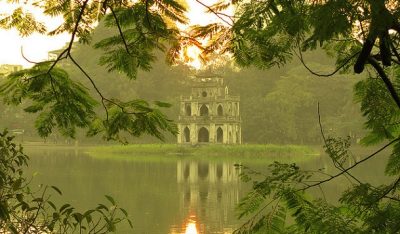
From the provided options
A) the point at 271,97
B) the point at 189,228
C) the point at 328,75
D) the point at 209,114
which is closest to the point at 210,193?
the point at 189,228

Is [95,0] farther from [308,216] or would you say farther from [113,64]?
[308,216]

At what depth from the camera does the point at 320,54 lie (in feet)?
138

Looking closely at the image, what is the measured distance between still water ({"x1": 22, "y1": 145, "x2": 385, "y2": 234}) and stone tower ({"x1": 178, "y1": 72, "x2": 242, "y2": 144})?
9719mm

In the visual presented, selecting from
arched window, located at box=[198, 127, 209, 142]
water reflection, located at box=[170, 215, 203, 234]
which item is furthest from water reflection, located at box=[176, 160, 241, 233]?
arched window, located at box=[198, 127, 209, 142]

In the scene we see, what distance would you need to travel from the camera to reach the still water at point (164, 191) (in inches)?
399

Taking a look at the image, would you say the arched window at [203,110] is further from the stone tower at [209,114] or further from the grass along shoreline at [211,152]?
the grass along shoreline at [211,152]

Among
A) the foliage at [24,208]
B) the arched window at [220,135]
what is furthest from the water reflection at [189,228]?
the arched window at [220,135]

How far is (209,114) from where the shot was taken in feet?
109

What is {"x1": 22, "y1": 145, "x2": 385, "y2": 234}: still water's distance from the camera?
33.3ft

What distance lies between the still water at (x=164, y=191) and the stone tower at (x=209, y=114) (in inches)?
383

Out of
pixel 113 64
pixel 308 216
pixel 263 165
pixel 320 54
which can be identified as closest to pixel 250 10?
pixel 113 64

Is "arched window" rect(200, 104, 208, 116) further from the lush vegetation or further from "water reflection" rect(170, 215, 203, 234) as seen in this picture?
the lush vegetation

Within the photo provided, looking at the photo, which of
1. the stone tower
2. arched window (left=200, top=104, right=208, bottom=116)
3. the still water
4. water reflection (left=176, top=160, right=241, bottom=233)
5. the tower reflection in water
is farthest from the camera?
arched window (left=200, top=104, right=208, bottom=116)

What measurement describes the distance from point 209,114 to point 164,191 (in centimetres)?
1878
